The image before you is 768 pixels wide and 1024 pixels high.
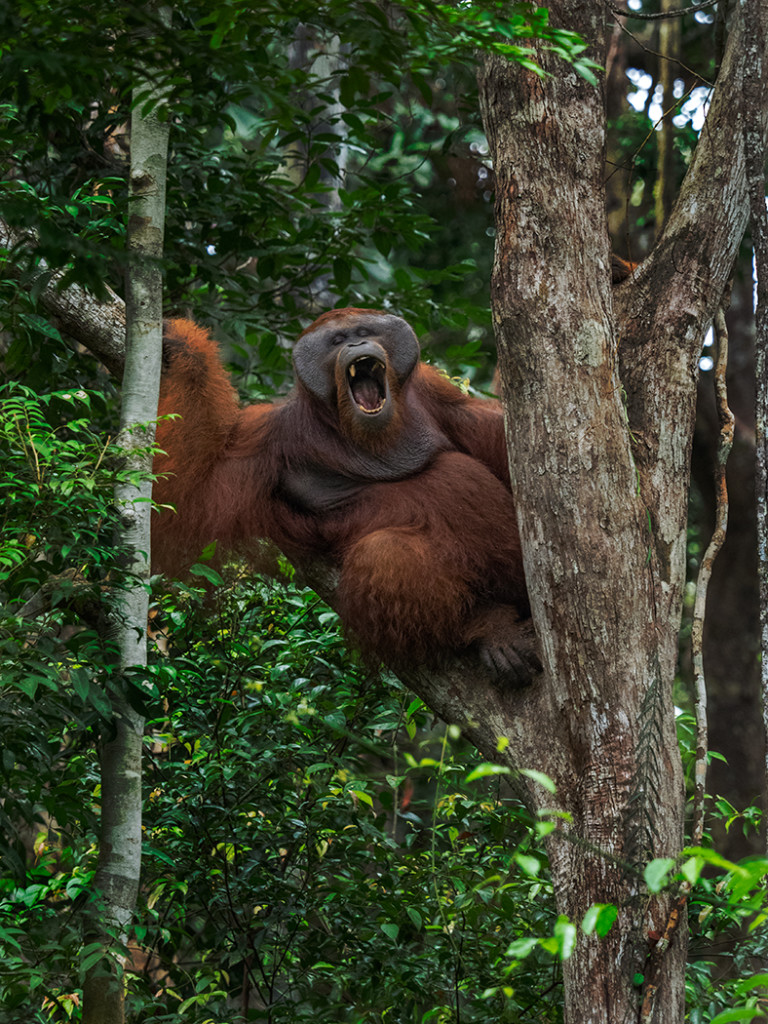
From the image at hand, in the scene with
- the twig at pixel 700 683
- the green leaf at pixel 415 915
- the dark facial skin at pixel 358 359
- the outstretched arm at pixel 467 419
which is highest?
the dark facial skin at pixel 358 359

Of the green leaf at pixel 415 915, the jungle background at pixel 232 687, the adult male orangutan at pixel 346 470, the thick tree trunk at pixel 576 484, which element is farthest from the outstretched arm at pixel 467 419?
the green leaf at pixel 415 915

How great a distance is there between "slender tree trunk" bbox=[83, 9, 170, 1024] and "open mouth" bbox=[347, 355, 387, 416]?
0.80 meters

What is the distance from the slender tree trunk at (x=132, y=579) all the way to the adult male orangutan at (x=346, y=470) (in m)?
0.36

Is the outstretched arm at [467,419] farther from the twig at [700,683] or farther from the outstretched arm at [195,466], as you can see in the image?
the twig at [700,683]

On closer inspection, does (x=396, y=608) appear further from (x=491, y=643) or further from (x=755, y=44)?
(x=755, y=44)

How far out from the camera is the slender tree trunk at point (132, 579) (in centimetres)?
256

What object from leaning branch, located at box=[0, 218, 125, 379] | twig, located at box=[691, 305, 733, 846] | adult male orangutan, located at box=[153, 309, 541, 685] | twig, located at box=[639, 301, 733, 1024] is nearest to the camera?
twig, located at box=[639, 301, 733, 1024]

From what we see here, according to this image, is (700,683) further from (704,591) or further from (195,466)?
(195,466)

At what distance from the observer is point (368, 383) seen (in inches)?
144

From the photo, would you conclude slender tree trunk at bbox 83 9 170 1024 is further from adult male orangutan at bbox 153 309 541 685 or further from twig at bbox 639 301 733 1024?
twig at bbox 639 301 733 1024

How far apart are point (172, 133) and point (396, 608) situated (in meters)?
2.15

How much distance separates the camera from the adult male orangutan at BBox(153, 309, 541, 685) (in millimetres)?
3404

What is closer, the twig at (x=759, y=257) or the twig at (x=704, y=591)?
the twig at (x=759, y=257)

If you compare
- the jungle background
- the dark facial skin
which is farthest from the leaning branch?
the dark facial skin
